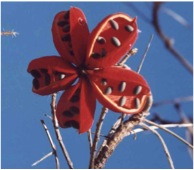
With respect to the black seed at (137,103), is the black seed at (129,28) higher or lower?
higher

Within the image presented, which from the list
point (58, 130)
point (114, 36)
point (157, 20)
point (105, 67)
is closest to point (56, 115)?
point (58, 130)

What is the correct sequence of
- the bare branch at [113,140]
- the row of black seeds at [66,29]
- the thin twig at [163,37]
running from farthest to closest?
the row of black seeds at [66,29] → the bare branch at [113,140] → the thin twig at [163,37]

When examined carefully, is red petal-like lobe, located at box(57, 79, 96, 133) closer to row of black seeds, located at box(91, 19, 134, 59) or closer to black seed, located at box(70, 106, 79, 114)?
black seed, located at box(70, 106, 79, 114)

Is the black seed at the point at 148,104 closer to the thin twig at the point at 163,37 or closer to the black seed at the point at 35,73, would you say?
the black seed at the point at 35,73

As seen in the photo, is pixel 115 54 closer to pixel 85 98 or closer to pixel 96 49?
pixel 96 49

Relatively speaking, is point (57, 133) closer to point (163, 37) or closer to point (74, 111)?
point (74, 111)

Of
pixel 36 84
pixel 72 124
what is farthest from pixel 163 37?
pixel 36 84

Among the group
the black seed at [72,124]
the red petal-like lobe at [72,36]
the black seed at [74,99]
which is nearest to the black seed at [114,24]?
the red petal-like lobe at [72,36]
